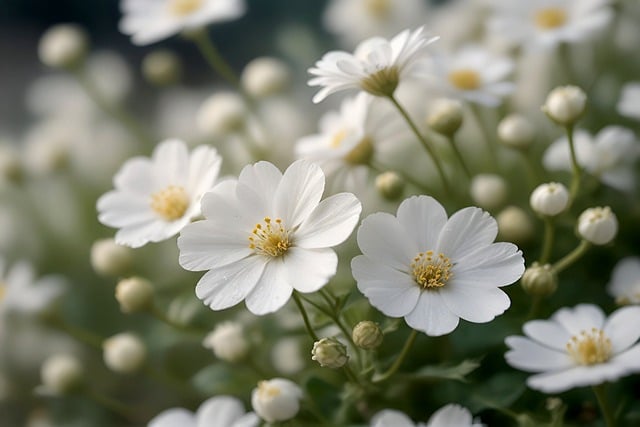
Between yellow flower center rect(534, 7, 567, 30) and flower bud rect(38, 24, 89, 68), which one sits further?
flower bud rect(38, 24, 89, 68)

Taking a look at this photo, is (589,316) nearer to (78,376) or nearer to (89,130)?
(78,376)

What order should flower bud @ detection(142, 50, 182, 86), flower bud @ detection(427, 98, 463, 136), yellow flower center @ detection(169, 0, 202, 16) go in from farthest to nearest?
flower bud @ detection(142, 50, 182, 86) → yellow flower center @ detection(169, 0, 202, 16) → flower bud @ detection(427, 98, 463, 136)

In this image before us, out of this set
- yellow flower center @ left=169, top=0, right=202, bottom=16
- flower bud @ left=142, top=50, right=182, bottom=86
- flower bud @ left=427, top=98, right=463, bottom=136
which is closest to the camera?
flower bud @ left=427, top=98, right=463, bottom=136

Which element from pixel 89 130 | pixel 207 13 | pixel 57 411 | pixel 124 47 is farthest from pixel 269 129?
pixel 124 47

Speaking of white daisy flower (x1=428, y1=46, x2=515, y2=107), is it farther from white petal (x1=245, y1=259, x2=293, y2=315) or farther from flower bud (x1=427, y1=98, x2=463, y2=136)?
white petal (x1=245, y1=259, x2=293, y2=315)

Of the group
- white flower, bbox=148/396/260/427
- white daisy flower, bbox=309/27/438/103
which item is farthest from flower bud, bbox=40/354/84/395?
white daisy flower, bbox=309/27/438/103

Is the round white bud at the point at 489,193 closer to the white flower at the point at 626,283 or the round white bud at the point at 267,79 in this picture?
the white flower at the point at 626,283

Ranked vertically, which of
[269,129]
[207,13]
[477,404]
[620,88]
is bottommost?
[477,404]
